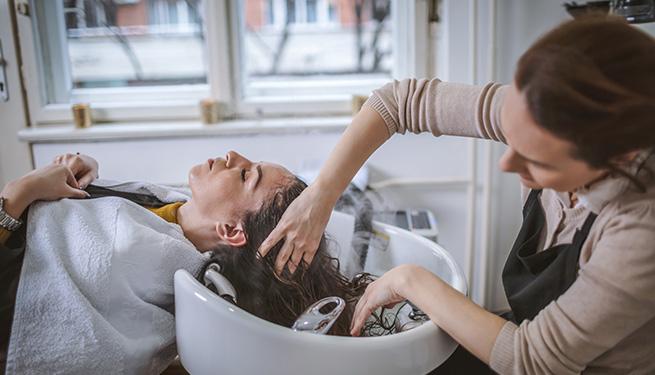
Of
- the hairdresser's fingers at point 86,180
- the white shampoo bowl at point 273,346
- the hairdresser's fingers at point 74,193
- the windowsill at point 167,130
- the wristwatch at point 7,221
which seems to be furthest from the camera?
the windowsill at point 167,130

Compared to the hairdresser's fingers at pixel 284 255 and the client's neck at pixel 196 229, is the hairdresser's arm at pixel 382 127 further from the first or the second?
the client's neck at pixel 196 229

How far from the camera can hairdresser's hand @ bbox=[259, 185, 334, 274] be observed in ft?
3.24

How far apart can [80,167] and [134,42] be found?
884 millimetres

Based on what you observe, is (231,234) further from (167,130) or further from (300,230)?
(167,130)

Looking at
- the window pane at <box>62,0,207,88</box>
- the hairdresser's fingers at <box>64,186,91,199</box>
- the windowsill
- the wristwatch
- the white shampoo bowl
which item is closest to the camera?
the white shampoo bowl

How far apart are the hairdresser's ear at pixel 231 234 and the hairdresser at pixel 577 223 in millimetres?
288

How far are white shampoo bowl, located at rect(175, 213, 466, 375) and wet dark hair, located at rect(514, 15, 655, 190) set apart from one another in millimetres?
353

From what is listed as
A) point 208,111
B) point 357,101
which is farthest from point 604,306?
point 208,111

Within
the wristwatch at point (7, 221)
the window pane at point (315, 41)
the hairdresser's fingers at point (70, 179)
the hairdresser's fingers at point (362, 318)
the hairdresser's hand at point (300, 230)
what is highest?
Result: the window pane at point (315, 41)

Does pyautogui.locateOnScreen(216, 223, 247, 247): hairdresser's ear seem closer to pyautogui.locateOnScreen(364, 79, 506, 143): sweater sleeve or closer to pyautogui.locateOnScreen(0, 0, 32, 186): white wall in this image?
pyautogui.locateOnScreen(364, 79, 506, 143): sweater sleeve

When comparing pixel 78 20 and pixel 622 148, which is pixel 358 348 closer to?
pixel 622 148

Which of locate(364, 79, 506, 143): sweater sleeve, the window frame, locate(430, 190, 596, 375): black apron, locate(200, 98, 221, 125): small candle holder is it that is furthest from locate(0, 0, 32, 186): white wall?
locate(430, 190, 596, 375): black apron

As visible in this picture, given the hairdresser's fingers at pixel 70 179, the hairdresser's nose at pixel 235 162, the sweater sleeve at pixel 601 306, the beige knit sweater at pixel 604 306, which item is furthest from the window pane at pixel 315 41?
the sweater sleeve at pixel 601 306

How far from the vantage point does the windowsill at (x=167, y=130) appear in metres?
1.79
